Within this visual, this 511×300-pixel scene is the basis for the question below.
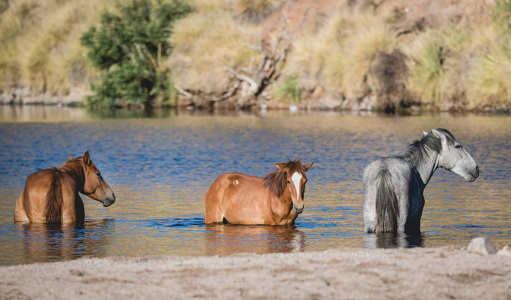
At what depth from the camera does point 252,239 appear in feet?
33.7

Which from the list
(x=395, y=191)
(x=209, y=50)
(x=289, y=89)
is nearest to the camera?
(x=395, y=191)

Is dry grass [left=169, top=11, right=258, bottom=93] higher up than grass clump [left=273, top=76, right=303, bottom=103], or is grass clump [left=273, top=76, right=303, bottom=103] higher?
dry grass [left=169, top=11, right=258, bottom=93]

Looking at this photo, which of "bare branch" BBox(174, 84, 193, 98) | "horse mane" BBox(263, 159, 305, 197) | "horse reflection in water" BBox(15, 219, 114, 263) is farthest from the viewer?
"bare branch" BBox(174, 84, 193, 98)

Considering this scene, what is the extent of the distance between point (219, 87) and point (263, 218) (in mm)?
34143

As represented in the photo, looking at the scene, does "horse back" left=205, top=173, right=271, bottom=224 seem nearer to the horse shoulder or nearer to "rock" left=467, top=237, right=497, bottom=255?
the horse shoulder

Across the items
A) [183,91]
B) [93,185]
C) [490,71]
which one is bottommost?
[93,185]

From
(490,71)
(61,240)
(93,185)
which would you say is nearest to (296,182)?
(61,240)

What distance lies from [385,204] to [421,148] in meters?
1.29

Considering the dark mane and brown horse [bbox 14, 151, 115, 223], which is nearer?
brown horse [bbox 14, 151, 115, 223]

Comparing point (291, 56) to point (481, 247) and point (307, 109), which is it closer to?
point (307, 109)

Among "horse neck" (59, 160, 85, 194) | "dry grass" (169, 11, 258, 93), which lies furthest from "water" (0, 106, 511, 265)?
"dry grass" (169, 11, 258, 93)

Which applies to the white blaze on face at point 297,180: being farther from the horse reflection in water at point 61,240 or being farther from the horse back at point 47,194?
the horse back at point 47,194

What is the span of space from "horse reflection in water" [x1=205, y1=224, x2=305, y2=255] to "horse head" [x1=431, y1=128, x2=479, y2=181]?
2.01 metres

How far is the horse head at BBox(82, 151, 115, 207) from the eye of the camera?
11953 mm
